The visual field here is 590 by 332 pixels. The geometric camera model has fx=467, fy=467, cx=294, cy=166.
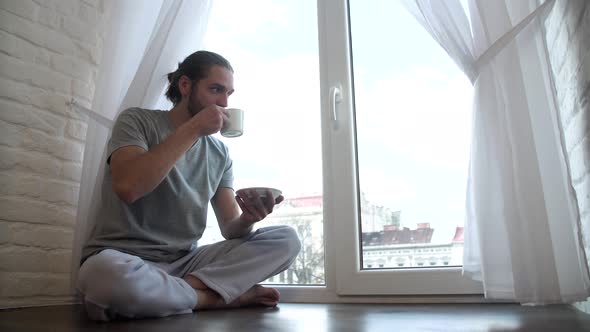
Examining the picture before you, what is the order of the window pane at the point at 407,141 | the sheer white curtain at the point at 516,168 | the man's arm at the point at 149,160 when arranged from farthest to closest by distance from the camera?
the window pane at the point at 407,141 → the man's arm at the point at 149,160 → the sheer white curtain at the point at 516,168

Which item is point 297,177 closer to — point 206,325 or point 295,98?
point 295,98

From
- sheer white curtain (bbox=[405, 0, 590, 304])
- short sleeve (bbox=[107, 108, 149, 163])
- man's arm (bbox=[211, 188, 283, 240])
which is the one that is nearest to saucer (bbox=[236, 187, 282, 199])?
man's arm (bbox=[211, 188, 283, 240])

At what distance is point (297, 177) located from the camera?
192cm

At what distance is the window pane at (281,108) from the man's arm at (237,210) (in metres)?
0.29

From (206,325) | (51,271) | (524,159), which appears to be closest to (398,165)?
(524,159)

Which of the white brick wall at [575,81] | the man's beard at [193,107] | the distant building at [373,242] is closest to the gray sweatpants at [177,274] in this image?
the distant building at [373,242]

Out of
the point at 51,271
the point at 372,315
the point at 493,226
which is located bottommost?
the point at 372,315

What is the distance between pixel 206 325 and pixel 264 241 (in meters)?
0.47

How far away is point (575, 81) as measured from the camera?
1.06 metres

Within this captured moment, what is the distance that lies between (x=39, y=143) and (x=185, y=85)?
2.02 feet

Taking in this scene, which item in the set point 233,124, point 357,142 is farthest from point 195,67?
point 357,142

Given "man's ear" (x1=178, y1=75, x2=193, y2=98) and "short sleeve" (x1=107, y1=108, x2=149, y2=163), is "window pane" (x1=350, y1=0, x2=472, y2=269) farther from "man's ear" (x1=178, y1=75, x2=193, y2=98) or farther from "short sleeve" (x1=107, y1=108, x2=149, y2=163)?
"short sleeve" (x1=107, y1=108, x2=149, y2=163)

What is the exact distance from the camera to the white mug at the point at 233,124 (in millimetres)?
1424

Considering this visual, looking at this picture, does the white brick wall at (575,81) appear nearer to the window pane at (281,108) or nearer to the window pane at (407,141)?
the window pane at (407,141)
